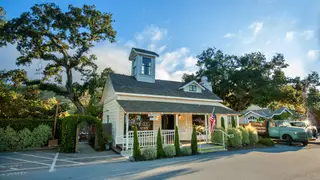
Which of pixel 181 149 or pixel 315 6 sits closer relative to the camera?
pixel 315 6

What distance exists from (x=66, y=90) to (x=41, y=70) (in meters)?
3.59

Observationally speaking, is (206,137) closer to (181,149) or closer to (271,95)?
(181,149)

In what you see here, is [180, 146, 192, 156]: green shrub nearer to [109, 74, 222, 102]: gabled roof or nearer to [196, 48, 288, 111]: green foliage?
[109, 74, 222, 102]: gabled roof

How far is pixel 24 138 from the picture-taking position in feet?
39.5

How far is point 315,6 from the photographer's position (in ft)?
28.2

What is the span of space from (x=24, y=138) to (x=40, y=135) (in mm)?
921

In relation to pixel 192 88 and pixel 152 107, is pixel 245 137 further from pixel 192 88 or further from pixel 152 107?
pixel 152 107

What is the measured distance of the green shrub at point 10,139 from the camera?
37.7 ft

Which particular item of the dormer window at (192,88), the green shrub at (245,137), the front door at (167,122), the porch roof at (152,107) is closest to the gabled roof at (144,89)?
the dormer window at (192,88)

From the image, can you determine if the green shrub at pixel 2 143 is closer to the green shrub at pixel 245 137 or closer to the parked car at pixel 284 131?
the green shrub at pixel 245 137

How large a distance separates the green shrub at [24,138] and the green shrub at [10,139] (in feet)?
0.70

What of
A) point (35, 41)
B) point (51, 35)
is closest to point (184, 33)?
point (51, 35)

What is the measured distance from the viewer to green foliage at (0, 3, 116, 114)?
17859mm

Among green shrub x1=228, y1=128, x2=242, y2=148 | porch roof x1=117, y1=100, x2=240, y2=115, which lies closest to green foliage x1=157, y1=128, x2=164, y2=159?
porch roof x1=117, y1=100, x2=240, y2=115
